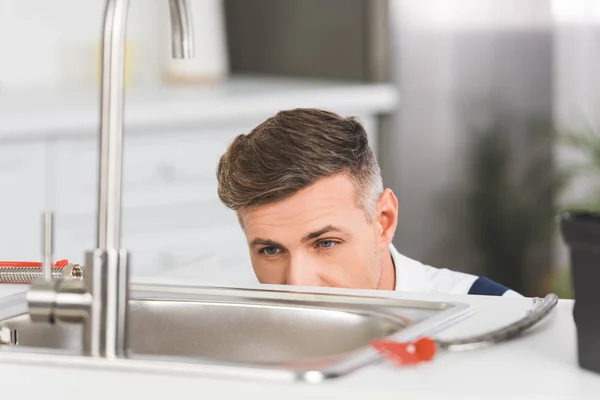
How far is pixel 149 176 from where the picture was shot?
133 inches

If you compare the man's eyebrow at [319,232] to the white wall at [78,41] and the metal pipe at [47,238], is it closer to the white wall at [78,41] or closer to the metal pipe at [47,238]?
the metal pipe at [47,238]

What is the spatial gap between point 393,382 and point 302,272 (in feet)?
2.54

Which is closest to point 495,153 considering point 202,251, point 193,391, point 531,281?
point 531,281

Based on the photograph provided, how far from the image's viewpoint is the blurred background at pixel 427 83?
12.8 ft

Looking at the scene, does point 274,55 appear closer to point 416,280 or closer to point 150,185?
point 150,185

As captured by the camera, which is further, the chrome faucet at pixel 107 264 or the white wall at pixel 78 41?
the white wall at pixel 78 41

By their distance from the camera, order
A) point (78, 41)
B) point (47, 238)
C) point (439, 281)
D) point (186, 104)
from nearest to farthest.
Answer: point (47, 238)
point (439, 281)
point (186, 104)
point (78, 41)

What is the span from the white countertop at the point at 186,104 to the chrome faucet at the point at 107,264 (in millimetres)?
1949

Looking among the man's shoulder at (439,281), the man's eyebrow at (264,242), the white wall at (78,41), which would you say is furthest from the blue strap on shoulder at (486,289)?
the white wall at (78,41)

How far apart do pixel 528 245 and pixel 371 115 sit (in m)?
0.76

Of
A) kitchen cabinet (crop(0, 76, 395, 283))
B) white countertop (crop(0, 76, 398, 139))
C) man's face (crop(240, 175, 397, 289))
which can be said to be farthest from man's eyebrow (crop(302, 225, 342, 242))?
white countertop (crop(0, 76, 398, 139))

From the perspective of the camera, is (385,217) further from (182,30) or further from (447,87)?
(447,87)

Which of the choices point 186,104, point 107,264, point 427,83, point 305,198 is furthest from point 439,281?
point 427,83

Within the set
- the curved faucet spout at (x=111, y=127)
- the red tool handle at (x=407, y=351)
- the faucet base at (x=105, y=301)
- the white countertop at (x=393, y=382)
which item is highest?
the curved faucet spout at (x=111, y=127)
